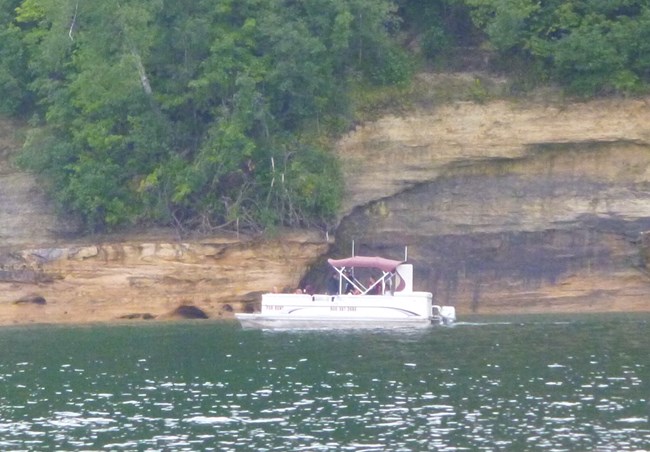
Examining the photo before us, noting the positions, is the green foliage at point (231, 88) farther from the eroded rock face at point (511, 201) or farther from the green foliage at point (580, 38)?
the eroded rock face at point (511, 201)

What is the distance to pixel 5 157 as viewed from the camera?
46375mm

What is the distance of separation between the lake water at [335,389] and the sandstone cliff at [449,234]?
5326mm

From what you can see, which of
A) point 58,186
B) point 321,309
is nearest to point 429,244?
point 321,309

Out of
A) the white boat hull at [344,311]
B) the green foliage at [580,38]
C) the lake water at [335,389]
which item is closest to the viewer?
the lake water at [335,389]

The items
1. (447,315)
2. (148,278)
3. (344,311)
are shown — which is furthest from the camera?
(148,278)

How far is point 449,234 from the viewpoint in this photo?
4369cm

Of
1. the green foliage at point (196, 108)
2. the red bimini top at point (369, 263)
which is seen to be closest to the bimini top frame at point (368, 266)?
the red bimini top at point (369, 263)

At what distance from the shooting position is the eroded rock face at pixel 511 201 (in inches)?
1687

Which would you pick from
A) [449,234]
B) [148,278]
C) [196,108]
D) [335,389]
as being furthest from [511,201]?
[335,389]

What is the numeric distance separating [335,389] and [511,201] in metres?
19.2

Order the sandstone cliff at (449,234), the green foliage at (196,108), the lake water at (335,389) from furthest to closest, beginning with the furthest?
1. the green foliage at (196,108)
2. the sandstone cliff at (449,234)
3. the lake water at (335,389)

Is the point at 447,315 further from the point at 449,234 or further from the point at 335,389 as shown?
the point at 335,389

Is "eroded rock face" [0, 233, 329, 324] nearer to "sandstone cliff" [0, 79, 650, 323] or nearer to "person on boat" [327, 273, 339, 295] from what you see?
"sandstone cliff" [0, 79, 650, 323]

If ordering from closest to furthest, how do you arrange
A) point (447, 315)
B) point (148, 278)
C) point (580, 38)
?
point (447, 315) < point (148, 278) < point (580, 38)
